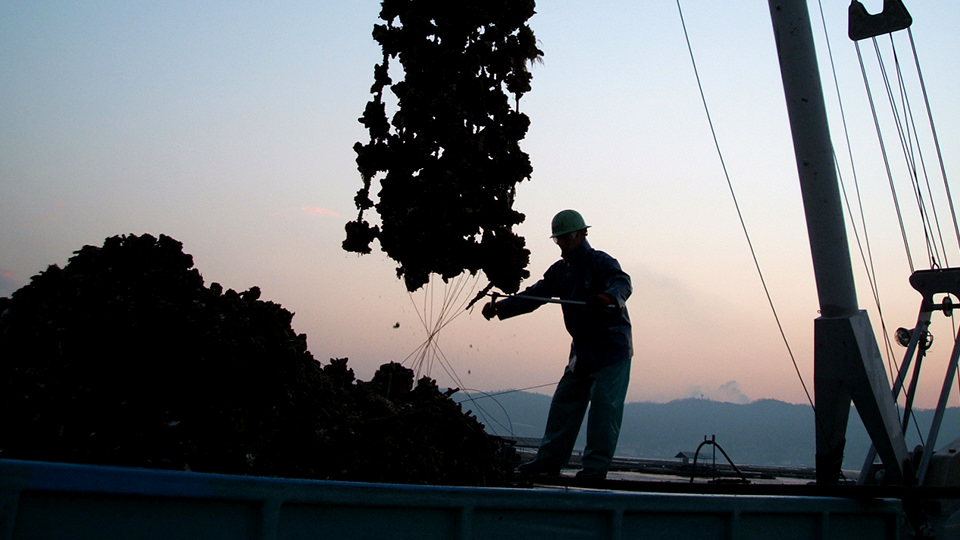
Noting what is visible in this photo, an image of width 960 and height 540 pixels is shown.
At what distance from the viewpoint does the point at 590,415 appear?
595cm

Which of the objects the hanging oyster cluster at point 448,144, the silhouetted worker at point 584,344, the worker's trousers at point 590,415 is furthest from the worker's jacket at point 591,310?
the hanging oyster cluster at point 448,144

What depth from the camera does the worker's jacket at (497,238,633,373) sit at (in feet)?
19.9

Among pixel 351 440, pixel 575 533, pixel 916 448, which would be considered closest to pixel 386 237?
pixel 351 440

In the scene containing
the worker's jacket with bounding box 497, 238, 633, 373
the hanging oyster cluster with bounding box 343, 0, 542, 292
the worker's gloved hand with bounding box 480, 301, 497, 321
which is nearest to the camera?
the hanging oyster cluster with bounding box 343, 0, 542, 292

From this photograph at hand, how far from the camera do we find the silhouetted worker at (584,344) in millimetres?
5941

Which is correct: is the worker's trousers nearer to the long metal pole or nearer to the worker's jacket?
the worker's jacket

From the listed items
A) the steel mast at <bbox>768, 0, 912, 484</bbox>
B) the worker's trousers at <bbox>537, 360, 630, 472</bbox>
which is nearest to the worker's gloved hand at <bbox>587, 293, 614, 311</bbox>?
the worker's trousers at <bbox>537, 360, 630, 472</bbox>

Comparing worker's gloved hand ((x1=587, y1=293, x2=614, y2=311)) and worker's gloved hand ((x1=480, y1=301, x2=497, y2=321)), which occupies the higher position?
worker's gloved hand ((x1=480, y1=301, x2=497, y2=321))

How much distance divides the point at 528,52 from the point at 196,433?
128 inches

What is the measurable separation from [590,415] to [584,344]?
562mm

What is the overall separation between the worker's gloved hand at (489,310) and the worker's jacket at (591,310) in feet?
0.13

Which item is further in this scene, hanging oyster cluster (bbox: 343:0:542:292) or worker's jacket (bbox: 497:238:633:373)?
worker's jacket (bbox: 497:238:633:373)

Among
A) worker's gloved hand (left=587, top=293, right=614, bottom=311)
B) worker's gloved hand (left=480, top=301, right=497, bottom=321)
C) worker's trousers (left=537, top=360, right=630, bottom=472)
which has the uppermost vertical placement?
worker's gloved hand (left=480, top=301, right=497, bottom=321)

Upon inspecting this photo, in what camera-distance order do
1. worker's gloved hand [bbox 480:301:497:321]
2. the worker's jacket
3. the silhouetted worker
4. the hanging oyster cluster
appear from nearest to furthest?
the hanging oyster cluster < the silhouetted worker < the worker's jacket < worker's gloved hand [bbox 480:301:497:321]
